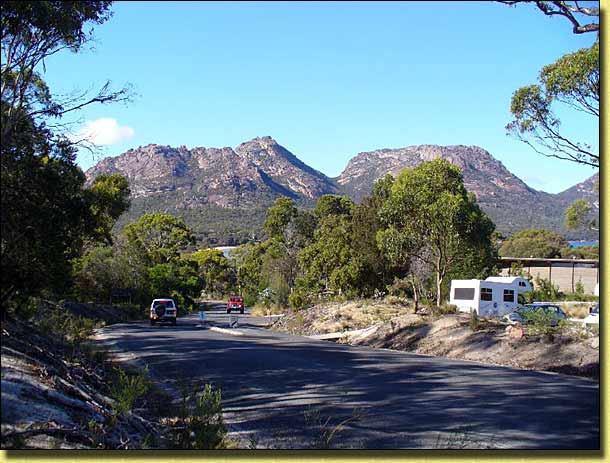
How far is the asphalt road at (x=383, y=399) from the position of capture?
858 cm

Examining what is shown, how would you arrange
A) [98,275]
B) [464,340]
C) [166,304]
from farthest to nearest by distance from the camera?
1. [98,275]
2. [166,304]
3. [464,340]

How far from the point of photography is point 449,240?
89.6ft

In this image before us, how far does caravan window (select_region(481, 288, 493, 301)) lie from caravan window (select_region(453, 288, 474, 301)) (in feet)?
1.52

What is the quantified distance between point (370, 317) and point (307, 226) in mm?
27038

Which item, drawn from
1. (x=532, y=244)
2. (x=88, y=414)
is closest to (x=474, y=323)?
(x=88, y=414)

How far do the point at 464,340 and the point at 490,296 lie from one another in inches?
357

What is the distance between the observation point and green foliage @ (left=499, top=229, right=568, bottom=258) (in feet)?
128

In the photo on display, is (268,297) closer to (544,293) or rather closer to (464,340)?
(544,293)

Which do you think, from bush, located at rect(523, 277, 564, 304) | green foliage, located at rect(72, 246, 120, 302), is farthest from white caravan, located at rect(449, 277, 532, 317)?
green foliage, located at rect(72, 246, 120, 302)

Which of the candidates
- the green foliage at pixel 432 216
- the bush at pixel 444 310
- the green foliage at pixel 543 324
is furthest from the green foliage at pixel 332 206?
the green foliage at pixel 543 324

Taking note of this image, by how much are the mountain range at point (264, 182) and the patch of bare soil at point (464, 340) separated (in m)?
3.25

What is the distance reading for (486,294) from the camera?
99.8ft

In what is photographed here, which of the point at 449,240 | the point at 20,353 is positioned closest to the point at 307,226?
the point at 449,240

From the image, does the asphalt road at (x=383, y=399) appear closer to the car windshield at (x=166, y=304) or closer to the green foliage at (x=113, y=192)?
the green foliage at (x=113, y=192)
